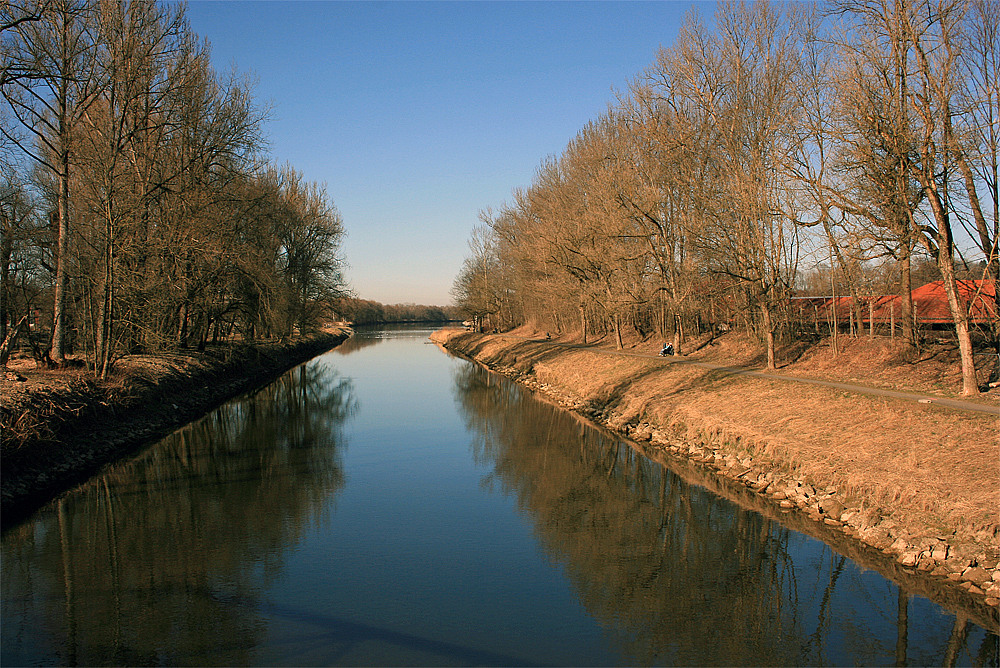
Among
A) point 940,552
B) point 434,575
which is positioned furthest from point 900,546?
point 434,575

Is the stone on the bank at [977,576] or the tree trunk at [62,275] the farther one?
the tree trunk at [62,275]

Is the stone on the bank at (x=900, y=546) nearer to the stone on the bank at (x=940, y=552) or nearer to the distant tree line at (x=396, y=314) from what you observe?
the stone on the bank at (x=940, y=552)

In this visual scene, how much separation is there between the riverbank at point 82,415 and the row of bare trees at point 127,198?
3.23 ft

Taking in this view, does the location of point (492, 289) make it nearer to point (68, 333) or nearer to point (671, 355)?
point (671, 355)

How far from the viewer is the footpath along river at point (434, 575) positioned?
20.3ft

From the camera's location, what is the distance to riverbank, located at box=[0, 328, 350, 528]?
10.9 m

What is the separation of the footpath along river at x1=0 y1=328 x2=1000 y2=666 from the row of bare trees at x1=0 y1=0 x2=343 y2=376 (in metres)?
5.16

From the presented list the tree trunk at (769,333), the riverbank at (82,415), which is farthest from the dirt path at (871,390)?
the riverbank at (82,415)

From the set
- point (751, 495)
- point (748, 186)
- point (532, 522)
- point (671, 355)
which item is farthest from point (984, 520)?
point (671, 355)

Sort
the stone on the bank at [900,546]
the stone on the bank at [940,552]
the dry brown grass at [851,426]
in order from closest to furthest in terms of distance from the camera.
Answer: the stone on the bank at [940,552]
the stone on the bank at [900,546]
the dry brown grass at [851,426]

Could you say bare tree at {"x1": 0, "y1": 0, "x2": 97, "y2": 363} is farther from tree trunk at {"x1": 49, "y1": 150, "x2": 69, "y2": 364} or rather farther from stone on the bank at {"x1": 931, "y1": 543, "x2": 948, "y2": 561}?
stone on the bank at {"x1": 931, "y1": 543, "x2": 948, "y2": 561}

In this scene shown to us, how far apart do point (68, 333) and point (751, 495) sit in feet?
64.2

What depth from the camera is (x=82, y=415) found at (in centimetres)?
1394

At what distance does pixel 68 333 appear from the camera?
19.3 meters
